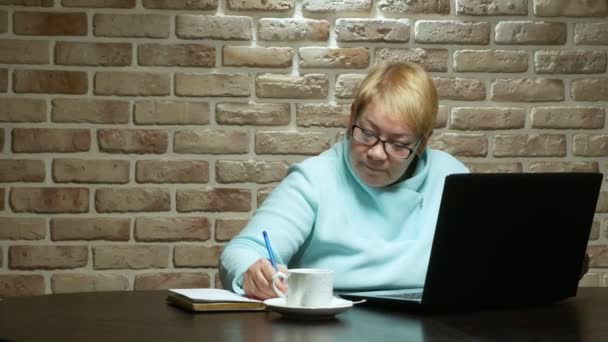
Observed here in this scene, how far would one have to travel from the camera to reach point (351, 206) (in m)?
2.14

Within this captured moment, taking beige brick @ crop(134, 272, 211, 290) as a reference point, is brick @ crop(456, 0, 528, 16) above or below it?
above

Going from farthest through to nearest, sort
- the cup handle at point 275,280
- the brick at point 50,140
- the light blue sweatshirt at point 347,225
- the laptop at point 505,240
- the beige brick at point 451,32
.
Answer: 1. the beige brick at point 451,32
2. the brick at point 50,140
3. the light blue sweatshirt at point 347,225
4. the cup handle at point 275,280
5. the laptop at point 505,240

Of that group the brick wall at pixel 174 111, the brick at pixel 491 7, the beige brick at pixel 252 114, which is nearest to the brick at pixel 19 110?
the brick wall at pixel 174 111

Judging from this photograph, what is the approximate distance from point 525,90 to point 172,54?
110 cm

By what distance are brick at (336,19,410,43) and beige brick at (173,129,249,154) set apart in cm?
43

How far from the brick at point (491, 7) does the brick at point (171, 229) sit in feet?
3.36

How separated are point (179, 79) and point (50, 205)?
1.74 feet

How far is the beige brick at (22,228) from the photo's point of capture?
8.87ft

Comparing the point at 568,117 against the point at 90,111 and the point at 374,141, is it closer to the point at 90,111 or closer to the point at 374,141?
the point at 374,141

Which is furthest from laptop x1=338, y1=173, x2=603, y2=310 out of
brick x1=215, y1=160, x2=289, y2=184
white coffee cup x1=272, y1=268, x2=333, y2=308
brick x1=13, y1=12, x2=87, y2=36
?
brick x1=13, y1=12, x2=87, y2=36

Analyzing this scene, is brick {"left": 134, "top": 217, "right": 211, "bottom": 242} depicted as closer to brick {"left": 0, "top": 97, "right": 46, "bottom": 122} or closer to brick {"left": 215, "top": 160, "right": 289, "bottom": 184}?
brick {"left": 215, "top": 160, "right": 289, "bottom": 184}

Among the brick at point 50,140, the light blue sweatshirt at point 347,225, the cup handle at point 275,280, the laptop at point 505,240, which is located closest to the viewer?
the laptop at point 505,240

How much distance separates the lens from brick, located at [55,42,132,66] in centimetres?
271

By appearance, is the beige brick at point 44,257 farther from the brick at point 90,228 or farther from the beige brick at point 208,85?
the beige brick at point 208,85
